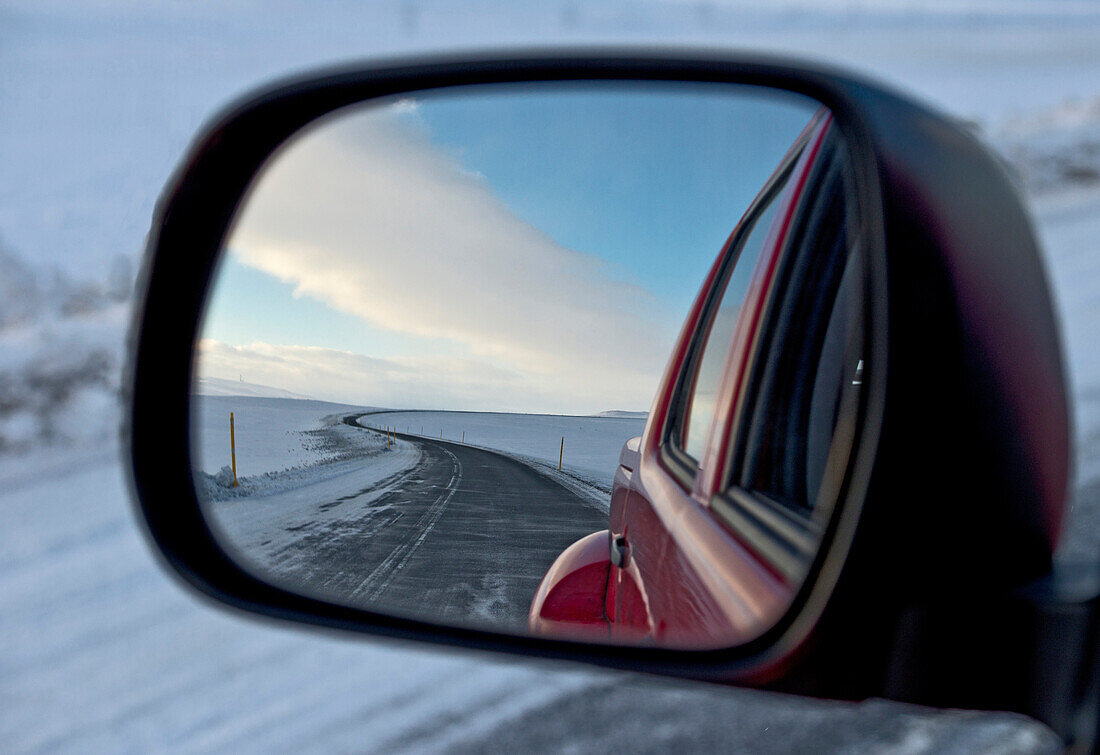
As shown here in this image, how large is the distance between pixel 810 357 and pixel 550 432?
59cm

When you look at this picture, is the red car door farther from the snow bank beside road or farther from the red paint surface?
the snow bank beside road

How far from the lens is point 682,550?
1.59 m

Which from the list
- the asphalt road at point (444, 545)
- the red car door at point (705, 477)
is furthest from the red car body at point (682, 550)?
the asphalt road at point (444, 545)

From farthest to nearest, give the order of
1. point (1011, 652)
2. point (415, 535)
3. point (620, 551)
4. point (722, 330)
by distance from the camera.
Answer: point (415, 535)
point (620, 551)
point (722, 330)
point (1011, 652)

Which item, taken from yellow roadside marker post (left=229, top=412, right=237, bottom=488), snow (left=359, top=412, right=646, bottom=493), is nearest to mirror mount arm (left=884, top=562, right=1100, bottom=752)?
snow (left=359, top=412, right=646, bottom=493)

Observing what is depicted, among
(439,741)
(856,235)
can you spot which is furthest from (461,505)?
(856,235)

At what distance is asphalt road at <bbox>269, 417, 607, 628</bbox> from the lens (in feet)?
9.56

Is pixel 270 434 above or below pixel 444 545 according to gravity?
above

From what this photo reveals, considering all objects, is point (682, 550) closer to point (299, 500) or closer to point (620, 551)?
point (620, 551)

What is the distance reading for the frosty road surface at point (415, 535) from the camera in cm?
272

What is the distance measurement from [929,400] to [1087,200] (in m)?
9.88

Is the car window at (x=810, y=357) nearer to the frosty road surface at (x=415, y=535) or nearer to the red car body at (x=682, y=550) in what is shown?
the red car body at (x=682, y=550)

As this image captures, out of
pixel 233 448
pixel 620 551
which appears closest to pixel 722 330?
pixel 620 551

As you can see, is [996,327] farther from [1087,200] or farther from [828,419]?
[1087,200]
